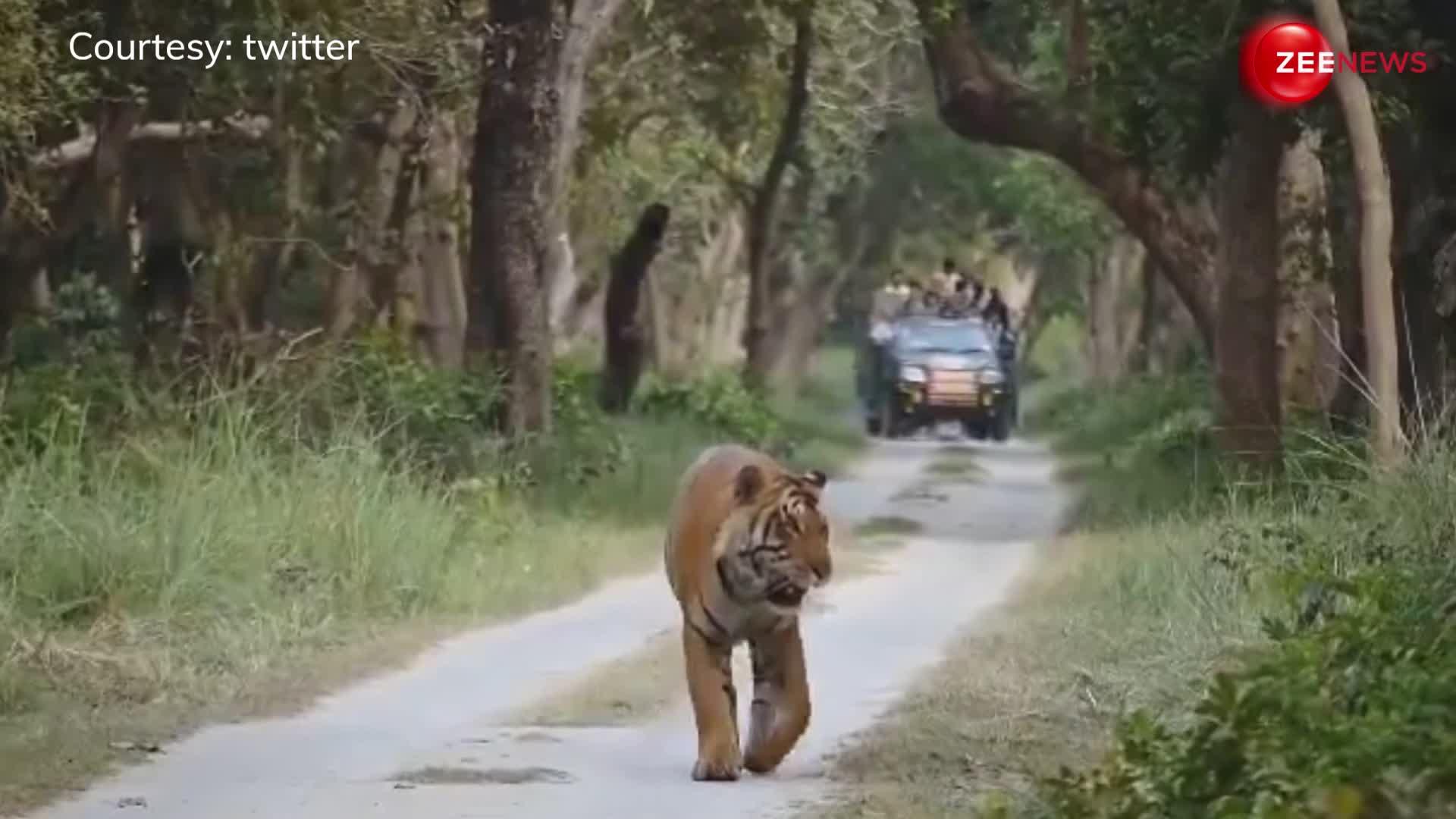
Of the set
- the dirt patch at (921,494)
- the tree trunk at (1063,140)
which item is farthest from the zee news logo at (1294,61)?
the dirt patch at (921,494)

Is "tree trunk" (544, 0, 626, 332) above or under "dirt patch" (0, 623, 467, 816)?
above

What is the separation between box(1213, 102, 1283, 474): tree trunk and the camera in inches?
893

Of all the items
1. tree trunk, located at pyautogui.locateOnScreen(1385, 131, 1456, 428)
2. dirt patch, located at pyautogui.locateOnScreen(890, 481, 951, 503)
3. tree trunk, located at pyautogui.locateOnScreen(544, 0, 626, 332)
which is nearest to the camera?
tree trunk, located at pyautogui.locateOnScreen(1385, 131, 1456, 428)

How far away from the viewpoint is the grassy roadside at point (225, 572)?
1371cm

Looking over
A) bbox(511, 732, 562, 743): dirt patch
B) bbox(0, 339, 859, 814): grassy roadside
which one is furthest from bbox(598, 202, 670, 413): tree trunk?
bbox(511, 732, 562, 743): dirt patch

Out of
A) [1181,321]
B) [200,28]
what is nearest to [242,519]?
[200,28]

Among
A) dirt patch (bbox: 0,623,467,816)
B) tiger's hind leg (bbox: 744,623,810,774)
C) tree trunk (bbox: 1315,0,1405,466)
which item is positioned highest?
tree trunk (bbox: 1315,0,1405,466)

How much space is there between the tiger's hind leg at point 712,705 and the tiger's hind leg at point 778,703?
16cm

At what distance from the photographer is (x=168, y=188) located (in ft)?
85.1

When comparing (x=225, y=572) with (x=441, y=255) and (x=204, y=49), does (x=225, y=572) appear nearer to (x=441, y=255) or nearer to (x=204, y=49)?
(x=204, y=49)

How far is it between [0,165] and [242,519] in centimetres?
288

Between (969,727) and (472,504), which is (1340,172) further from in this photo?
(969,727)

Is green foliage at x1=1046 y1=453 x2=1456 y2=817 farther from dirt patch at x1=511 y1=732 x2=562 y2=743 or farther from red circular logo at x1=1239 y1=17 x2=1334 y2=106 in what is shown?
red circular logo at x1=1239 y1=17 x2=1334 y2=106

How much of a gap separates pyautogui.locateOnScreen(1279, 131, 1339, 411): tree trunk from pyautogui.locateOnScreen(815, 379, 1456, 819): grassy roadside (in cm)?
279
